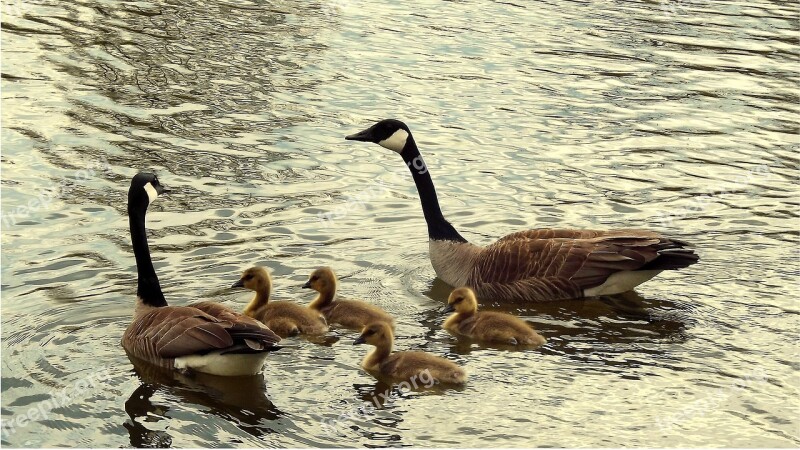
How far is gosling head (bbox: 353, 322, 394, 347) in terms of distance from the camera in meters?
9.55

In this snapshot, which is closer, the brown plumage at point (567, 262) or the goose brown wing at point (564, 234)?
the brown plumage at point (567, 262)

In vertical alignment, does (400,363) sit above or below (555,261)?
below

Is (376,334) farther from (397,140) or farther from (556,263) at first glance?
(397,140)

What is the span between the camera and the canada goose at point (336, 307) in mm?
10422

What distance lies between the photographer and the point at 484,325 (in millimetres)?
10227

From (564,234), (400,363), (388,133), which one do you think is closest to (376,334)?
(400,363)

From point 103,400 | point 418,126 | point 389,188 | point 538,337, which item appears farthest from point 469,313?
point 418,126

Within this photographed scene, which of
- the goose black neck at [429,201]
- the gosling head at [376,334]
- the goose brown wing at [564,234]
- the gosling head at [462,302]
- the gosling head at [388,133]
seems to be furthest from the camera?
the gosling head at [388,133]

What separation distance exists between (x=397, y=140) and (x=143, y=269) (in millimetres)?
3259

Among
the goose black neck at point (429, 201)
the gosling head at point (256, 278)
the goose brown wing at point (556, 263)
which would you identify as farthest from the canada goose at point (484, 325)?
the gosling head at point (256, 278)

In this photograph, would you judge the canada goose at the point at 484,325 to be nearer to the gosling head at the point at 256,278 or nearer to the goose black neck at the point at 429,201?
the goose black neck at the point at 429,201

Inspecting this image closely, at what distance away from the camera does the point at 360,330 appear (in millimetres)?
10500

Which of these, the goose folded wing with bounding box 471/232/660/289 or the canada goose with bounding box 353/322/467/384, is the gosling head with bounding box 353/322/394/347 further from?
the goose folded wing with bounding box 471/232/660/289

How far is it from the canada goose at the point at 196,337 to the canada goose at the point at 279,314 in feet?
2.63
